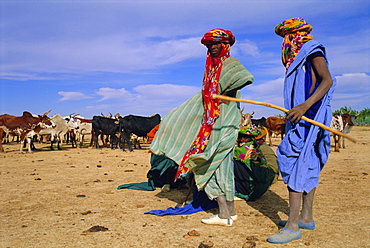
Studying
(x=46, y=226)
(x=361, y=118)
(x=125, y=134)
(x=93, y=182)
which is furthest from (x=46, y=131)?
(x=361, y=118)

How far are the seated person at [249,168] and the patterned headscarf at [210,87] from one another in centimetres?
137

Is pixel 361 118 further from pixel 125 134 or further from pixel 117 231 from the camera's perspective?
pixel 117 231

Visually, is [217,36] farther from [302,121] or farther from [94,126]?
[94,126]

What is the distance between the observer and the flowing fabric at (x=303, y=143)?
3.35 meters

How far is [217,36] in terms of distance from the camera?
3916mm

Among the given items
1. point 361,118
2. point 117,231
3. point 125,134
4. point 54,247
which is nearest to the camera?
point 54,247

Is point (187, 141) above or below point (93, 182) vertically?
above

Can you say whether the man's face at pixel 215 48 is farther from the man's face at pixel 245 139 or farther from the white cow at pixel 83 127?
the white cow at pixel 83 127

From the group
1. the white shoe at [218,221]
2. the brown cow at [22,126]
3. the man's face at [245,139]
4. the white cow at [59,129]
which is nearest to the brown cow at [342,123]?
the man's face at [245,139]

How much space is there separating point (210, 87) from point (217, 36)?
25.5 inches

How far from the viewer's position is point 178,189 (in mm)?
6367

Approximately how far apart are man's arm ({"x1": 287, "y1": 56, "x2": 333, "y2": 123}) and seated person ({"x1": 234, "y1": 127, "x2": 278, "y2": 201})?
196cm

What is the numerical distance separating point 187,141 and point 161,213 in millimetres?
1105

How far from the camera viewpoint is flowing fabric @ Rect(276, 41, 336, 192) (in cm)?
335
